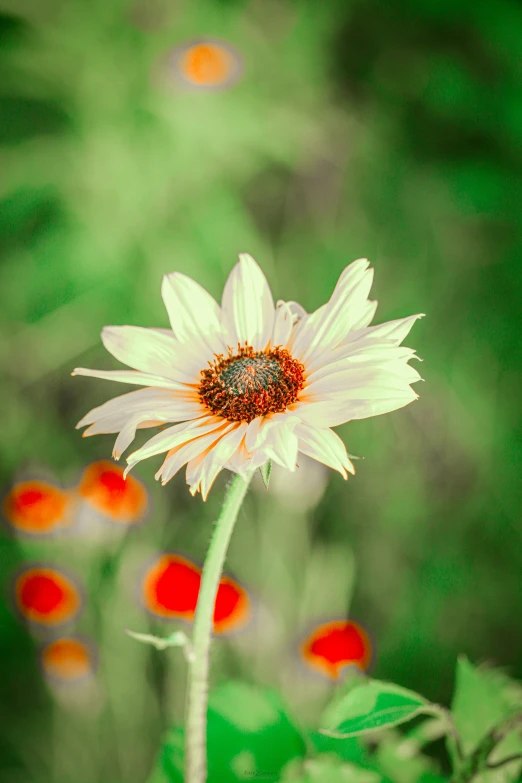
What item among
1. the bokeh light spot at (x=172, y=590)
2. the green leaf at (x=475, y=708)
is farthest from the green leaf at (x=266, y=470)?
the bokeh light spot at (x=172, y=590)

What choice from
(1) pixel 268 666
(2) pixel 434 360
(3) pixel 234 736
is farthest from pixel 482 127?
(3) pixel 234 736

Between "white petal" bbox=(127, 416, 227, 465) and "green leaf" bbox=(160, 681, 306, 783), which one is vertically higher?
"white petal" bbox=(127, 416, 227, 465)

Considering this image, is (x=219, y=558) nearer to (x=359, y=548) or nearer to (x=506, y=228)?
(x=359, y=548)

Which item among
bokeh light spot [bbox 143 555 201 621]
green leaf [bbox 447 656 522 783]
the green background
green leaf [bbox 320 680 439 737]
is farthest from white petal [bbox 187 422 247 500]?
the green background

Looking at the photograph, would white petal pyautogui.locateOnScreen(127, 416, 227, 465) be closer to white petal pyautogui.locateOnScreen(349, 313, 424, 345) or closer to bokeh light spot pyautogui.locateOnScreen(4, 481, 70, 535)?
white petal pyautogui.locateOnScreen(349, 313, 424, 345)

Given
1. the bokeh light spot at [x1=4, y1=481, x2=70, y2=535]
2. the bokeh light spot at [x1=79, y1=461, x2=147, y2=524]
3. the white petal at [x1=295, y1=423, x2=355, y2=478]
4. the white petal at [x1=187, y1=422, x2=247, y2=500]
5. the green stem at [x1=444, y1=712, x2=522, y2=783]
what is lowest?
the green stem at [x1=444, y1=712, x2=522, y2=783]

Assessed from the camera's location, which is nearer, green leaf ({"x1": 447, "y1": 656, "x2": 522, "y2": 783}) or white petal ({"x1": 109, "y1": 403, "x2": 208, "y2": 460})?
white petal ({"x1": 109, "y1": 403, "x2": 208, "y2": 460})
